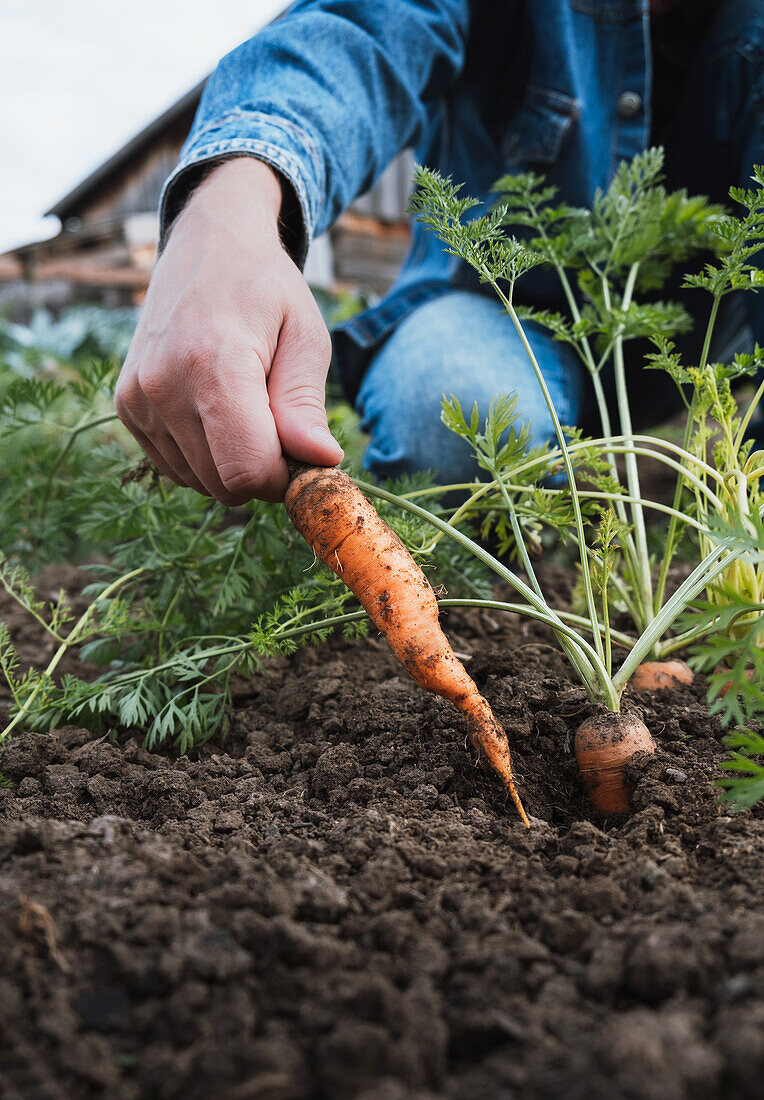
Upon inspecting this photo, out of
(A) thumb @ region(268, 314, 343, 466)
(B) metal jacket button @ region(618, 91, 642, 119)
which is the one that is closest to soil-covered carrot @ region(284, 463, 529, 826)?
(A) thumb @ region(268, 314, 343, 466)

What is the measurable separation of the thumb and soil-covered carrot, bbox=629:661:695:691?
0.79 metres

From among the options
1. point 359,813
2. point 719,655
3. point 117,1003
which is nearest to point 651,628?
point 719,655

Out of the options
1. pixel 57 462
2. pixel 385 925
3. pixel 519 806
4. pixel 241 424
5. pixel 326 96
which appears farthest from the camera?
pixel 57 462

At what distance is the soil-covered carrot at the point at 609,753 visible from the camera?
1.27m

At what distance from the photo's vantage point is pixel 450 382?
2572mm

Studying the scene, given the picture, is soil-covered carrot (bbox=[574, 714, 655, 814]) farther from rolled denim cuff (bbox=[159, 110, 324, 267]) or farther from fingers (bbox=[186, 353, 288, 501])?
rolled denim cuff (bbox=[159, 110, 324, 267])

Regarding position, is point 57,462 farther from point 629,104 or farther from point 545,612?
point 629,104

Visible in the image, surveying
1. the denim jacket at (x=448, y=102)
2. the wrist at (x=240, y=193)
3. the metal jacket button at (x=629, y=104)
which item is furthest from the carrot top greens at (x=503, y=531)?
the metal jacket button at (x=629, y=104)

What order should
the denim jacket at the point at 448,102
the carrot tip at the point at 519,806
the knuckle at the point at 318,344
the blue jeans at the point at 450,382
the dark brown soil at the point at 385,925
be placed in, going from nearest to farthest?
the dark brown soil at the point at 385,925
the carrot tip at the point at 519,806
the knuckle at the point at 318,344
the denim jacket at the point at 448,102
the blue jeans at the point at 450,382

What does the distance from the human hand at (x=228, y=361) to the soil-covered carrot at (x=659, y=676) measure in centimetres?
79

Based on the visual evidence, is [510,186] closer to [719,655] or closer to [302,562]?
[302,562]

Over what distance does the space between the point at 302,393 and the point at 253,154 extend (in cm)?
76

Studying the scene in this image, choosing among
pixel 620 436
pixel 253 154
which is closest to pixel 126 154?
pixel 253 154

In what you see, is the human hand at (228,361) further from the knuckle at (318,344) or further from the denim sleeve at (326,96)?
the denim sleeve at (326,96)
